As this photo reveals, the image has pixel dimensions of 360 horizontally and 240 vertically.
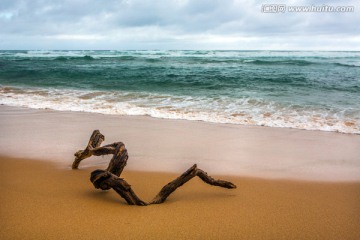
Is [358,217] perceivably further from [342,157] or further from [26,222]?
[26,222]

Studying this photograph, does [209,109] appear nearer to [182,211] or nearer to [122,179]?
[182,211]

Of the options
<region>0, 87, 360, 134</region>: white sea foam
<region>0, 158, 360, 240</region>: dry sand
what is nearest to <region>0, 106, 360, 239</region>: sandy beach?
<region>0, 158, 360, 240</region>: dry sand

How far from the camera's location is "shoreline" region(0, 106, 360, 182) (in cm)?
434

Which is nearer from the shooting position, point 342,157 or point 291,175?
point 291,175

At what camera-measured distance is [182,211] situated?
9.66ft

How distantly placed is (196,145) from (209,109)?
353cm

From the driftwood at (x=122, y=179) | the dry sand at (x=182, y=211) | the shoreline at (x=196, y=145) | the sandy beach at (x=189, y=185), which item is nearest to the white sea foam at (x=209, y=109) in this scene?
the shoreline at (x=196, y=145)

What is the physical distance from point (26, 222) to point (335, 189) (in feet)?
10.8

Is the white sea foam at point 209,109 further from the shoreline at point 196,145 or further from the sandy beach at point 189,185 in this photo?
the sandy beach at point 189,185

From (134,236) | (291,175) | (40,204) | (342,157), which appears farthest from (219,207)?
(342,157)

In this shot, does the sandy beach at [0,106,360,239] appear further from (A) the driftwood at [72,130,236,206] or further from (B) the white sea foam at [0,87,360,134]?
(B) the white sea foam at [0,87,360,134]

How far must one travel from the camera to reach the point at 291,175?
406cm

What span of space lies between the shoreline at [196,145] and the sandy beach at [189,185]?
2 centimetres

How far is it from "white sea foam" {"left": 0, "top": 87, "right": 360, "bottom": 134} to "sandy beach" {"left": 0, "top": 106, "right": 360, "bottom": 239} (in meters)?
0.77
